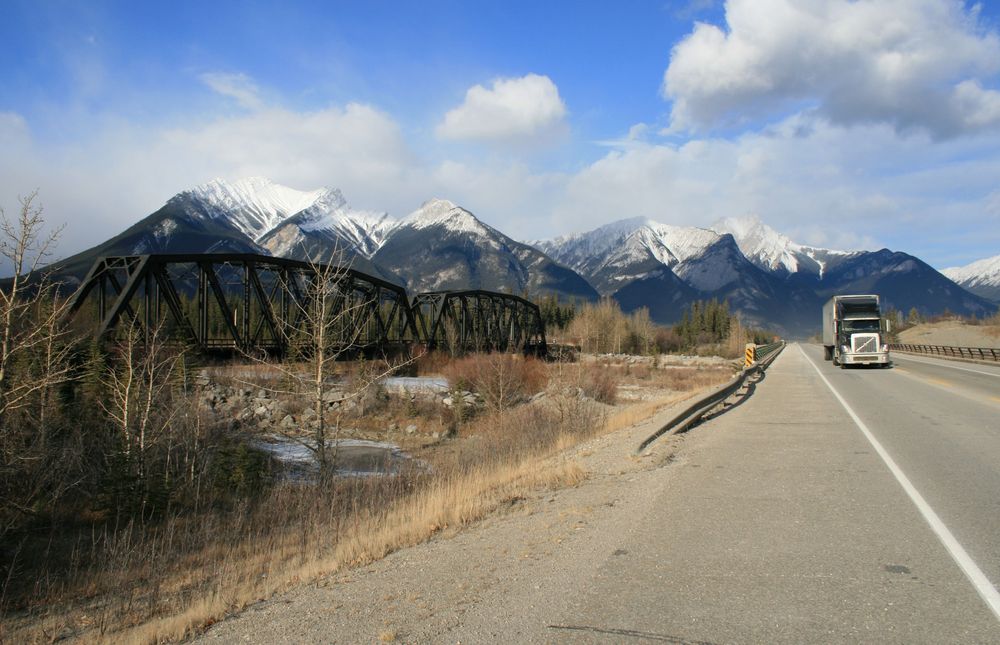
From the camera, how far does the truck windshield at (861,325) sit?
40.1 meters

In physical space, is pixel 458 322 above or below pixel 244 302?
below

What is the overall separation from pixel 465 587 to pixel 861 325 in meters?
41.4

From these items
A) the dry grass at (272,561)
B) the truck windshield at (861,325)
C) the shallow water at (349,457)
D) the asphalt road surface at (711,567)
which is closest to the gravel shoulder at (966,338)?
the truck windshield at (861,325)

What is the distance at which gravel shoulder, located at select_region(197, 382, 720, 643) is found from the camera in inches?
193

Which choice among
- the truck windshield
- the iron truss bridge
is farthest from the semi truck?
the iron truss bridge

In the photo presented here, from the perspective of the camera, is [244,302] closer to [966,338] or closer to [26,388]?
[26,388]

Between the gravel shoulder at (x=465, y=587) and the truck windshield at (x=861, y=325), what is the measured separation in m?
37.3

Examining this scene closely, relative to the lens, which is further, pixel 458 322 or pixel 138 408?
pixel 458 322

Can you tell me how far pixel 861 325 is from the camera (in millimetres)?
40375

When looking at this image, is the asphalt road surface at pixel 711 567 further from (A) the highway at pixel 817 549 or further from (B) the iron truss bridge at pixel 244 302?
(B) the iron truss bridge at pixel 244 302

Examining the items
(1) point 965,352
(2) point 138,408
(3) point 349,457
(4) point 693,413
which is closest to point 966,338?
(1) point 965,352

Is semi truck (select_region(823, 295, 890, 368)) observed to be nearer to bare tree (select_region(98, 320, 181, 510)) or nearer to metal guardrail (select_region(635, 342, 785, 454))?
metal guardrail (select_region(635, 342, 785, 454))

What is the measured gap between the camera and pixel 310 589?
248 inches

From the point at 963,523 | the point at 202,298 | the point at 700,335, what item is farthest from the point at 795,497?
the point at 700,335
